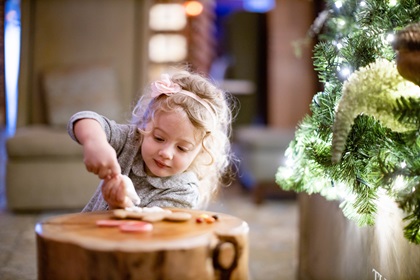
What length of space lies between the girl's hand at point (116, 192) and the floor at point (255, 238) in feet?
1.87

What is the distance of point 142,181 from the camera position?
4.68ft

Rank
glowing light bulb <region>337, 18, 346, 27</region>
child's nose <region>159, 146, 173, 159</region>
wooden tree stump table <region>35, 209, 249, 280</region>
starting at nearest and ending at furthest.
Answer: wooden tree stump table <region>35, 209, 249, 280</region> → child's nose <region>159, 146, 173, 159</region> → glowing light bulb <region>337, 18, 346, 27</region>

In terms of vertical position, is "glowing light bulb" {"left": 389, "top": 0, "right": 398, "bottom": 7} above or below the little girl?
above

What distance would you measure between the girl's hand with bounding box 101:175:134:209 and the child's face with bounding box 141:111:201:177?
0.18 meters

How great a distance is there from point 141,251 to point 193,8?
519 centimetres

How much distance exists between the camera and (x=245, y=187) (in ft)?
14.2

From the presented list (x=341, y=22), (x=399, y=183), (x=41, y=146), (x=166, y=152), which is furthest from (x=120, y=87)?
(x=399, y=183)

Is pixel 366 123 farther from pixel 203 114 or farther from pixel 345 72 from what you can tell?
pixel 203 114

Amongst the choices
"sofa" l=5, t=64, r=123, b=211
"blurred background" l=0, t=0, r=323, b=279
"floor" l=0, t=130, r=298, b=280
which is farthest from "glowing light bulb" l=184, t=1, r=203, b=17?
"sofa" l=5, t=64, r=123, b=211

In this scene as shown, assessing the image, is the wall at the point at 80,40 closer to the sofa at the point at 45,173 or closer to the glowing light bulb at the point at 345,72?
the sofa at the point at 45,173

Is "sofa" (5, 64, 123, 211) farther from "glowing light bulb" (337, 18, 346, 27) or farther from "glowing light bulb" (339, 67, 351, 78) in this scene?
"glowing light bulb" (339, 67, 351, 78)

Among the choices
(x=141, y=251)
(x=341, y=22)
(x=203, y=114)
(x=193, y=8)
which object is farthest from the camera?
(x=193, y=8)

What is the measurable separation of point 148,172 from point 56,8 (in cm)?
257

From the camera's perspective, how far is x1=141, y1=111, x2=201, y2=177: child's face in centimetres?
132
